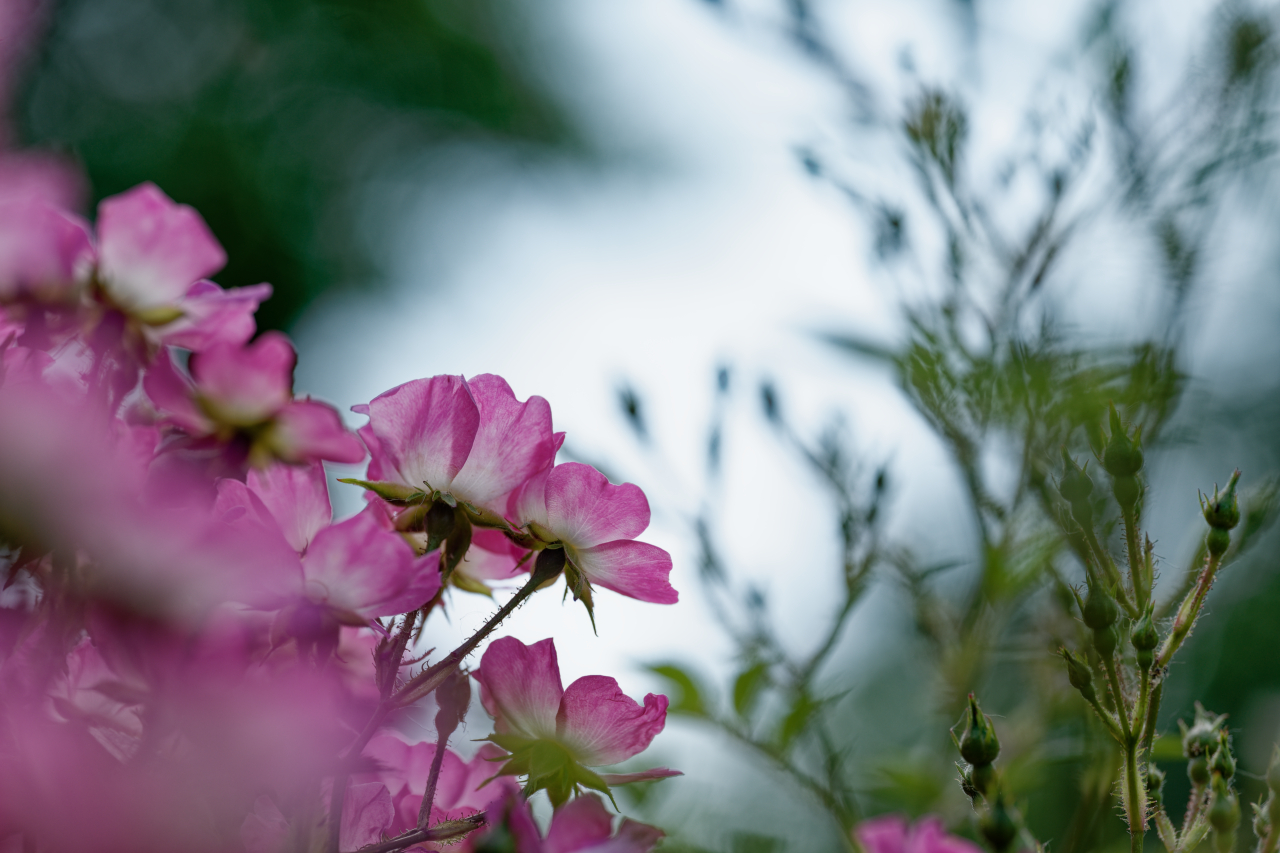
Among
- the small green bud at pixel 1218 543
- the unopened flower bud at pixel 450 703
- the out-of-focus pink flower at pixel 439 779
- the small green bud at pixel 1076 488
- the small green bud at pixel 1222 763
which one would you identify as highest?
the small green bud at pixel 1076 488

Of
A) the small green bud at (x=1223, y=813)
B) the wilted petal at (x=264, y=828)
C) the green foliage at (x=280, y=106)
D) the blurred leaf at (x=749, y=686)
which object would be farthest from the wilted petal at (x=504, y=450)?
the green foliage at (x=280, y=106)

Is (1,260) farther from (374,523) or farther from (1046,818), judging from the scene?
(1046,818)

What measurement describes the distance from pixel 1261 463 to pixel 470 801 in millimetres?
3104

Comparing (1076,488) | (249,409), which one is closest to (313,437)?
(249,409)

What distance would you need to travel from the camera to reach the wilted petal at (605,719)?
0.27 metres

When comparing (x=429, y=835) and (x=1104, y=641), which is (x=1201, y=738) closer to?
(x=1104, y=641)

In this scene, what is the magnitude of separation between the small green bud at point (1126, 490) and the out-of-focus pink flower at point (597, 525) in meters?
0.13

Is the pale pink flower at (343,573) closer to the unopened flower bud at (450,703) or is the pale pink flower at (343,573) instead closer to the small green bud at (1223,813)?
the unopened flower bud at (450,703)

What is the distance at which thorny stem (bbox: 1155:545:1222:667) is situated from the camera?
0.27 meters

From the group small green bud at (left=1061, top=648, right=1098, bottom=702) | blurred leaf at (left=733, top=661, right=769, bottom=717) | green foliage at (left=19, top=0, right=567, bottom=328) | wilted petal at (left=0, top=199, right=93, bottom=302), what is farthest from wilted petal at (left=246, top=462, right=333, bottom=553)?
green foliage at (left=19, top=0, right=567, bottom=328)

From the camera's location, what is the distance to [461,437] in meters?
0.28

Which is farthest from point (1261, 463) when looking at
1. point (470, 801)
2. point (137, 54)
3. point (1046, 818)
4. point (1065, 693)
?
point (137, 54)

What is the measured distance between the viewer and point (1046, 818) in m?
1.99

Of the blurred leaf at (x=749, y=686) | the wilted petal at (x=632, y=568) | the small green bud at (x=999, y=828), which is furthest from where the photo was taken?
the blurred leaf at (x=749, y=686)
